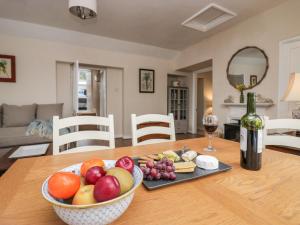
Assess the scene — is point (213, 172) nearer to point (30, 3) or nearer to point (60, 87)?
point (30, 3)

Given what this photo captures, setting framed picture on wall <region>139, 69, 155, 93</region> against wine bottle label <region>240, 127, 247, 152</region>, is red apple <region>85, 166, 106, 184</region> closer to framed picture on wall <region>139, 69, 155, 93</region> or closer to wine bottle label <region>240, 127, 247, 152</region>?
wine bottle label <region>240, 127, 247, 152</region>

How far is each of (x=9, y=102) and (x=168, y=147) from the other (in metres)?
3.85

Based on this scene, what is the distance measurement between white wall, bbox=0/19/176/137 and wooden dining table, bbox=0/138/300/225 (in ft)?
11.7

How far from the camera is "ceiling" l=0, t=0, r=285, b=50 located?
2.62 meters

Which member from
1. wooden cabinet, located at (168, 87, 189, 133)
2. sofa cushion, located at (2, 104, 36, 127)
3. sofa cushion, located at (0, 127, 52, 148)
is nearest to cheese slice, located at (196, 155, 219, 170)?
sofa cushion, located at (0, 127, 52, 148)

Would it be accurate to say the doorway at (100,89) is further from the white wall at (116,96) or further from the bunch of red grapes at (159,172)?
the bunch of red grapes at (159,172)

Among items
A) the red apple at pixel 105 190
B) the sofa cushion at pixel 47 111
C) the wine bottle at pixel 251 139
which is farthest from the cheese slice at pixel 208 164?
the sofa cushion at pixel 47 111

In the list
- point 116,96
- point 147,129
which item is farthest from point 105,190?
point 116,96

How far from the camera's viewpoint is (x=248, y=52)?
3102mm

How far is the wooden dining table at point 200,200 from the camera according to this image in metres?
0.42

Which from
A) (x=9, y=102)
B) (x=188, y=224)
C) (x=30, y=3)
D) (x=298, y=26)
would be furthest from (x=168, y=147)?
(x=9, y=102)

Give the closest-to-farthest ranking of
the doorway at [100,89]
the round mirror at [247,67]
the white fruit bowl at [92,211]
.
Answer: the white fruit bowl at [92,211], the round mirror at [247,67], the doorway at [100,89]

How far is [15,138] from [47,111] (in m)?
0.86

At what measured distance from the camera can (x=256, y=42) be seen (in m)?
2.97
